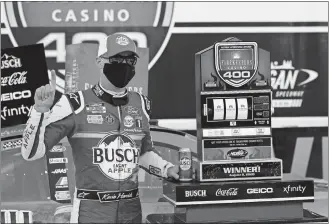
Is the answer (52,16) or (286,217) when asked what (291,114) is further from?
(52,16)

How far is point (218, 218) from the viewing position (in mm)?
3293

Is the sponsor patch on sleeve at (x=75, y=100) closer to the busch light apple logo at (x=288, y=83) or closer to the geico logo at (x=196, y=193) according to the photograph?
the geico logo at (x=196, y=193)

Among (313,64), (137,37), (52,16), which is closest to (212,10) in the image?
(137,37)

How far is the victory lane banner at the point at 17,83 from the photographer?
474cm

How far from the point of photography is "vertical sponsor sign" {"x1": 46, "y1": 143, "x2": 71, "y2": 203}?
4809 millimetres

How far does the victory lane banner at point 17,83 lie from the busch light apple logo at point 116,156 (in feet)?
5.45

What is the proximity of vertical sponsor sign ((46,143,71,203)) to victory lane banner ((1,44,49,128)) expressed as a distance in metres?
0.40

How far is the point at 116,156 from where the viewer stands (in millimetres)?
3312

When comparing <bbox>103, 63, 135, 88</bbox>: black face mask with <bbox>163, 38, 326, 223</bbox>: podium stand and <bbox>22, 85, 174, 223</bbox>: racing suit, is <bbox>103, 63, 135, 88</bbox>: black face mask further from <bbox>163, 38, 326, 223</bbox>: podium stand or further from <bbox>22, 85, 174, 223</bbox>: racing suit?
<bbox>163, 38, 326, 223</bbox>: podium stand

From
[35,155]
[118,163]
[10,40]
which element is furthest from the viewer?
[10,40]

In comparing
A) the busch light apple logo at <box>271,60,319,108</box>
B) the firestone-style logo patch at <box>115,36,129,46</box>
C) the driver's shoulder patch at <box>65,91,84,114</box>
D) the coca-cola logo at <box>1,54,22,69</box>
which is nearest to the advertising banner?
the driver's shoulder patch at <box>65,91,84,114</box>

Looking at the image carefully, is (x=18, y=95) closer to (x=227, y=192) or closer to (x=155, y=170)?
(x=155, y=170)

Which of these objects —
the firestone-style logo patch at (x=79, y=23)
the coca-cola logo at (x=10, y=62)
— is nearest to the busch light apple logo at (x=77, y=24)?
the firestone-style logo patch at (x=79, y=23)

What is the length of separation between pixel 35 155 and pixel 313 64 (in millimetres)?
2993
